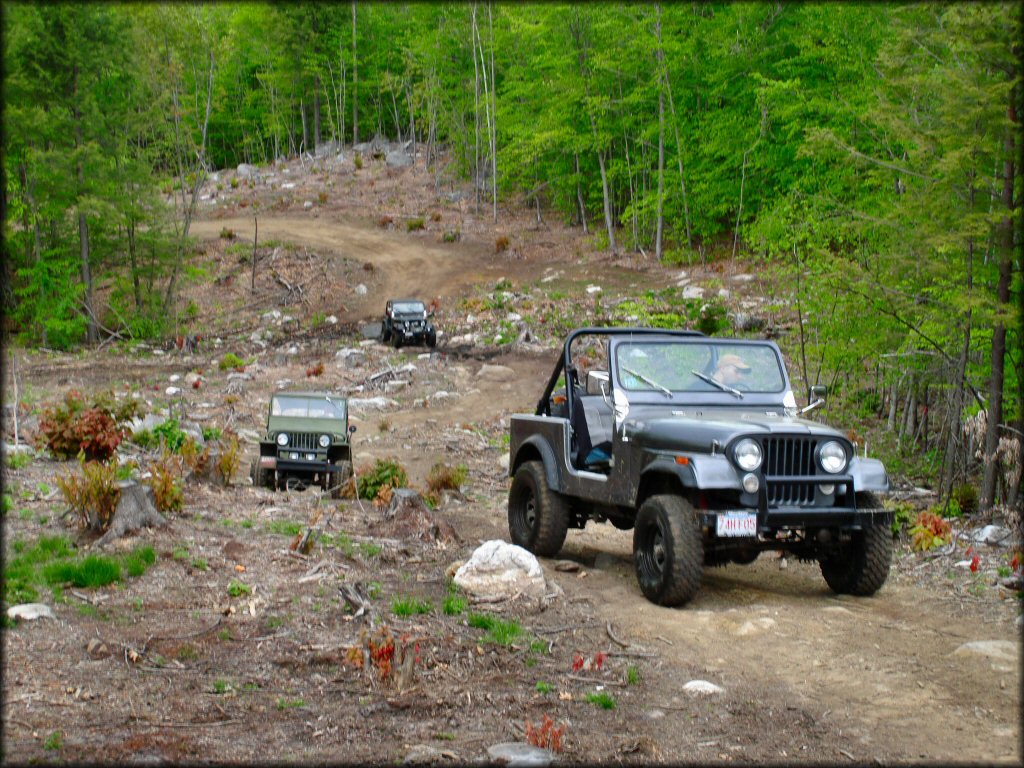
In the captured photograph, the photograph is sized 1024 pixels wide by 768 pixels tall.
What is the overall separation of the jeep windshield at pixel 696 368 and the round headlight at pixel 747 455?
Result: 4.81ft

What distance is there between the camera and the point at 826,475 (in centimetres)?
746

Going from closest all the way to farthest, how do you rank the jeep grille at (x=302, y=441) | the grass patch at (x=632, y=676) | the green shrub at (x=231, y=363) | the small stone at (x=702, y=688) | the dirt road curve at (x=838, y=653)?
1. the dirt road curve at (x=838, y=653)
2. the small stone at (x=702, y=688)
3. the grass patch at (x=632, y=676)
4. the jeep grille at (x=302, y=441)
5. the green shrub at (x=231, y=363)

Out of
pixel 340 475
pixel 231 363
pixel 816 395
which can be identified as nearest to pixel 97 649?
pixel 816 395

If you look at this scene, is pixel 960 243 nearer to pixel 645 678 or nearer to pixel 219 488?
pixel 645 678

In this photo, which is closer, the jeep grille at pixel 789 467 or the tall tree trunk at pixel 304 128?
the jeep grille at pixel 789 467

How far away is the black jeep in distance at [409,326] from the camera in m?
29.1

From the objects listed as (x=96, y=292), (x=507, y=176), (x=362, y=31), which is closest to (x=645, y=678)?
(x=96, y=292)

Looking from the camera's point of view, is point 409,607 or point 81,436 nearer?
point 409,607

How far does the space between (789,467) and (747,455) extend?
0.39 metres

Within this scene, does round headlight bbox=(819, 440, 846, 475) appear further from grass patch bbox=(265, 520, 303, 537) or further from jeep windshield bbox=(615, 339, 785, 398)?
grass patch bbox=(265, 520, 303, 537)

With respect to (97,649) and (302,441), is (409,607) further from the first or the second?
(302,441)

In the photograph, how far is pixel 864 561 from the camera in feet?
25.9

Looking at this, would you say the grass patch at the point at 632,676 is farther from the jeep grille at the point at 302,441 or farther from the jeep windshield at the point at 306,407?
the jeep windshield at the point at 306,407

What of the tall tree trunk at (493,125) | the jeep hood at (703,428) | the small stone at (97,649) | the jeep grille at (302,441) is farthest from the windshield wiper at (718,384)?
the tall tree trunk at (493,125)
